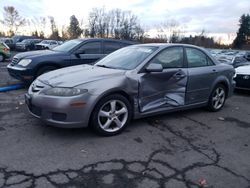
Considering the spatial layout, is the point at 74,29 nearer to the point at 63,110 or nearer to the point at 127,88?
the point at 127,88

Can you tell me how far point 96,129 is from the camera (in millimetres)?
4406

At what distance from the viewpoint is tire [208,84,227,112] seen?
6.27 meters

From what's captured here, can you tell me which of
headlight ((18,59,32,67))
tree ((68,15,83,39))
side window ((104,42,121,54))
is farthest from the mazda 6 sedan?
tree ((68,15,83,39))

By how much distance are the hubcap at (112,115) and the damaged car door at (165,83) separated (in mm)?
401

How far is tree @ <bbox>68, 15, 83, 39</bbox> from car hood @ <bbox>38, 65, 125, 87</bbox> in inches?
1918

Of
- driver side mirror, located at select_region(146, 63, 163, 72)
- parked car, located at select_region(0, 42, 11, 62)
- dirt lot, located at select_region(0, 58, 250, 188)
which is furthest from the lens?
parked car, located at select_region(0, 42, 11, 62)

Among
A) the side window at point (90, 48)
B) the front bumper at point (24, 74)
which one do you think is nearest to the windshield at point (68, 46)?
the side window at point (90, 48)

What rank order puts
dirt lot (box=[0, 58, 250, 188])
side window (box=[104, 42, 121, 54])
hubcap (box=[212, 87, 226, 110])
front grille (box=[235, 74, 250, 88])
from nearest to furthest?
1. dirt lot (box=[0, 58, 250, 188])
2. hubcap (box=[212, 87, 226, 110])
3. front grille (box=[235, 74, 250, 88])
4. side window (box=[104, 42, 121, 54])

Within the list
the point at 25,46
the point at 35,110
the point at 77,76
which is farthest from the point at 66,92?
the point at 25,46

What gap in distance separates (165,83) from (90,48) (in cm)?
427

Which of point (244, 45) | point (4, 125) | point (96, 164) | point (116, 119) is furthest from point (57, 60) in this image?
point (244, 45)

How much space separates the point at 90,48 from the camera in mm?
8836

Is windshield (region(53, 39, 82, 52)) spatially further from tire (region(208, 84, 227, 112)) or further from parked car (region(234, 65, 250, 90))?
parked car (region(234, 65, 250, 90))

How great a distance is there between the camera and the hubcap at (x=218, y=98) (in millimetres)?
6364
